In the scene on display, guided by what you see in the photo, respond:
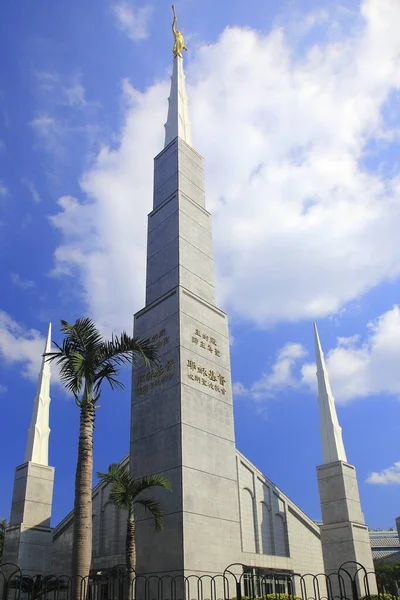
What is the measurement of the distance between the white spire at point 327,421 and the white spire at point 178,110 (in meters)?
16.3

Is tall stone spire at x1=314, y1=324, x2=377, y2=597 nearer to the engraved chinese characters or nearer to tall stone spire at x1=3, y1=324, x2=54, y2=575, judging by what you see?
the engraved chinese characters

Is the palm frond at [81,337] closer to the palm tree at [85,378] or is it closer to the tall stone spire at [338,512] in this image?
the palm tree at [85,378]

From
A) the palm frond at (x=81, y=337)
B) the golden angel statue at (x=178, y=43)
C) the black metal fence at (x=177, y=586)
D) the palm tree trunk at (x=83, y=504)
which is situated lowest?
the black metal fence at (x=177, y=586)

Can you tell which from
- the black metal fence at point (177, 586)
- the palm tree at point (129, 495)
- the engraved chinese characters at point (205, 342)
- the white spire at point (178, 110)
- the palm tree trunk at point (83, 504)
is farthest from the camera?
the white spire at point (178, 110)

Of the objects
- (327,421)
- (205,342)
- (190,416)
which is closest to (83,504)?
(190,416)

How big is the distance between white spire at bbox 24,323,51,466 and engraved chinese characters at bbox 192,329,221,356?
8.66m

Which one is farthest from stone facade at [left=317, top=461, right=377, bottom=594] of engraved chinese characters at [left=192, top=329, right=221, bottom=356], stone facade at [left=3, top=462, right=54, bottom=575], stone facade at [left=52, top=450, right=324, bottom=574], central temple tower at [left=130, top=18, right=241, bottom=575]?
stone facade at [left=3, top=462, right=54, bottom=575]

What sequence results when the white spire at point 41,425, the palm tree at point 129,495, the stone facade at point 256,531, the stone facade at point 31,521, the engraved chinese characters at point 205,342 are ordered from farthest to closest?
the stone facade at point 256,531 < the white spire at point 41,425 < the stone facade at point 31,521 < the engraved chinese characters at point 205,342 < the palm tree at point 129,495

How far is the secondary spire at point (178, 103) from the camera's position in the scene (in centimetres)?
2786

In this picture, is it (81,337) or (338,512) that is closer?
(81,337)

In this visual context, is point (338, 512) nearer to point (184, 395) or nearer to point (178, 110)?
point (184, 395)

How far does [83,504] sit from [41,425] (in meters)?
12.0

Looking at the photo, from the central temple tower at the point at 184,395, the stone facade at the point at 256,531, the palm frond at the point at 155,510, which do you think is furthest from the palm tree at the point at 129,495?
the stone facade at the point at 256,531

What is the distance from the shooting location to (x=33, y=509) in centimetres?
2378
